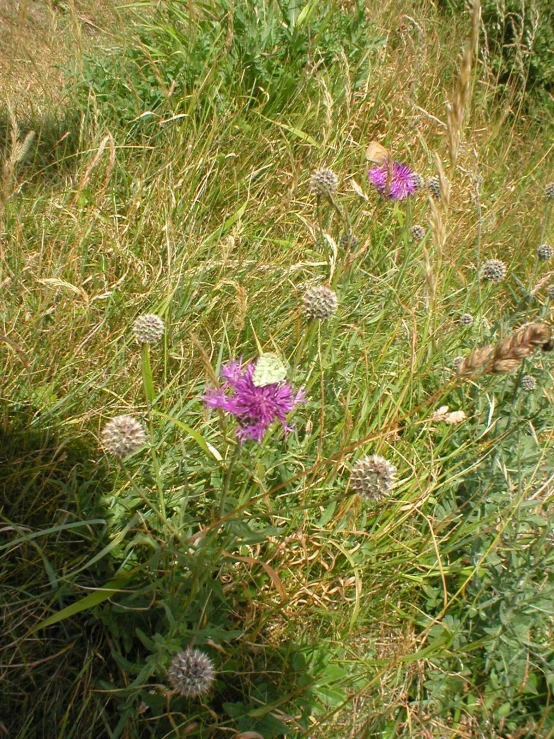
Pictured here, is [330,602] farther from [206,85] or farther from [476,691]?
[206,85]

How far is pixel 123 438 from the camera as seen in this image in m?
1.51

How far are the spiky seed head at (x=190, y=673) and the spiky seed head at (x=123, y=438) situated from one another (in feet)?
1.57

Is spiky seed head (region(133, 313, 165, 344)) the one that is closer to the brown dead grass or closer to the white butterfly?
the white butterfly

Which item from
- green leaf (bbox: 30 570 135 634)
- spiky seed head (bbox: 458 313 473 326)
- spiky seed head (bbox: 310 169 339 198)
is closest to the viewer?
green leaf (bbox: 30 570 135 634)

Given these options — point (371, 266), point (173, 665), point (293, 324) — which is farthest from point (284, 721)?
→ point (371, 266)

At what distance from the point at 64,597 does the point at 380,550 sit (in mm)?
918

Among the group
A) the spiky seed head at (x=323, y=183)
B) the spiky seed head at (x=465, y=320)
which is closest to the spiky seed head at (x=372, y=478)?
the spiky seed head at (x=323, y=183)

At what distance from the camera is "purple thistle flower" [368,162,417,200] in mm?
2652

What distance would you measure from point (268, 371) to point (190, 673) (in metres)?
0.70

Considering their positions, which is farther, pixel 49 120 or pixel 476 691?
pixel 49 120

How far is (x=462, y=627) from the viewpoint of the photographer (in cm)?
188

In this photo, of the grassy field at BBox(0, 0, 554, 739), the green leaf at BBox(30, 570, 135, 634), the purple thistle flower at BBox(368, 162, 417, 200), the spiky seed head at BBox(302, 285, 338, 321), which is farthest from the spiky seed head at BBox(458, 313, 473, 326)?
the green leaf at BBox(30, 570, 135, 634)

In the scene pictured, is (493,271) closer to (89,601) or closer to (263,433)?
(263,433)

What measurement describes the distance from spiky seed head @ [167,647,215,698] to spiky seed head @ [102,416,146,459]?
0.48m
